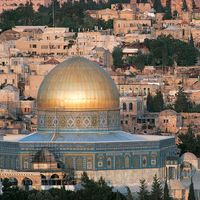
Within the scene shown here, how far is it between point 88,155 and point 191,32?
52.7 metres

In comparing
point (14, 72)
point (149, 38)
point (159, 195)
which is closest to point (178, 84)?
point (14, 72)

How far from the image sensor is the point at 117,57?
107438mm

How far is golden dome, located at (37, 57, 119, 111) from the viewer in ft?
219

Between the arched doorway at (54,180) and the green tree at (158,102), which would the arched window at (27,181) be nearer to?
the arched doorway at (54,180)

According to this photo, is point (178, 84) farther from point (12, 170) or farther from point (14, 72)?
point (12, 170)

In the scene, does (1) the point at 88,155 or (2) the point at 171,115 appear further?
(2) the point at 171,115

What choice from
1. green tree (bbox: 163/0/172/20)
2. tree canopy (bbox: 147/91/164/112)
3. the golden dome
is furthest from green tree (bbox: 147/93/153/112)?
green tree (bbox: 163/0/172/20)

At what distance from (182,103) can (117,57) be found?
591 inches

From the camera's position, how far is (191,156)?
69750mm

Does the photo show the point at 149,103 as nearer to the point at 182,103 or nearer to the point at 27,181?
the point at 182,103

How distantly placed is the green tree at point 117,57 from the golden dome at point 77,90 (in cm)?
3882

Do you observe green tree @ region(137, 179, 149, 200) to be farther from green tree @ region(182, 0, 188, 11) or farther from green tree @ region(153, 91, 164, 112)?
green tree @ region(182, 0, 188, 11)

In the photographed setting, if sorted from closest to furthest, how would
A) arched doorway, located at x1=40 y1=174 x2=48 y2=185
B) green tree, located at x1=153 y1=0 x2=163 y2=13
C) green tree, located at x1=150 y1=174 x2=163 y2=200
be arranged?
green tree, located at x1=150 y1=174 x2=163 y2=200, arched doorway, located at x1=40 y1=174 x2=48 y2=185, green tree, located at x1=153 y1=0 x2=163 y2=13

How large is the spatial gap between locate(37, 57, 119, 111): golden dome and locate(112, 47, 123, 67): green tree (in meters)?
38.8
